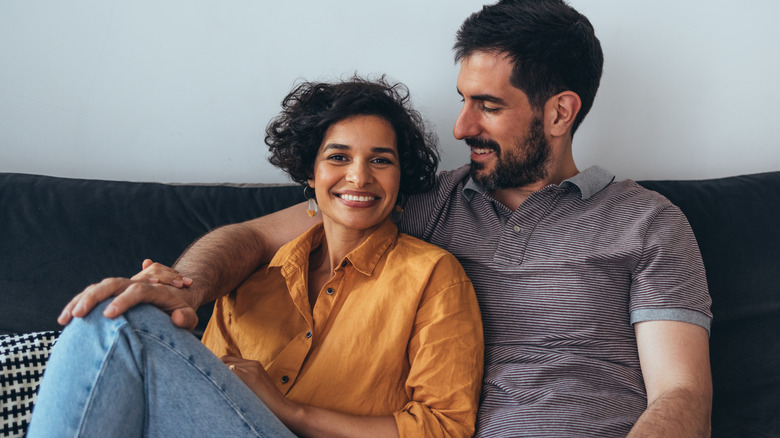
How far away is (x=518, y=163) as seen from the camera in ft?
5.15

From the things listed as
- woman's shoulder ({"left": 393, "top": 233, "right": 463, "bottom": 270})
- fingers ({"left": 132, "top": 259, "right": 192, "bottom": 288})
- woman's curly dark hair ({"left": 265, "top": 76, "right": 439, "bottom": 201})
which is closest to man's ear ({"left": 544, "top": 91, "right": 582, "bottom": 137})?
woman's curly dark hair ({"left": 265, "top": 76, "right": 439, "bottom": 201})

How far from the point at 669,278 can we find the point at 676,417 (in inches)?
11.8

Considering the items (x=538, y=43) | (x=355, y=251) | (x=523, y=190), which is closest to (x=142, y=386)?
(x=355, y=251)

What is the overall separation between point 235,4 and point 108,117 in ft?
1.71

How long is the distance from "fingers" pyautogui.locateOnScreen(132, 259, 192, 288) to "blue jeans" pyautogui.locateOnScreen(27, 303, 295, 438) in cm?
14

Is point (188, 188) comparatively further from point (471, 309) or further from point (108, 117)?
point (471, 309)

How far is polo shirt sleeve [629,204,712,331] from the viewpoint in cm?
134

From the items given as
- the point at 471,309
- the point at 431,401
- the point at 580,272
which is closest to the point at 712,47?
the point at 580,272

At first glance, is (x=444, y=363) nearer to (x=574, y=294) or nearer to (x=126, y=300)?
(x=574, y=294)

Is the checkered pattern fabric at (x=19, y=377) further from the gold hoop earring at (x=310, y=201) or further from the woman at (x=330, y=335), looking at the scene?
the gold hoop earring at (x=310, y=201)

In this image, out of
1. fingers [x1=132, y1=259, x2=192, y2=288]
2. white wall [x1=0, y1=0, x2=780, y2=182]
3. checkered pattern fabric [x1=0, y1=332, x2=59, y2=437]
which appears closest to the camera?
checkered pattern fabric [x1=0, y1=332, x2=59, y2=437]

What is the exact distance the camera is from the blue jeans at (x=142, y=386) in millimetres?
1017

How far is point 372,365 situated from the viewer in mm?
1339

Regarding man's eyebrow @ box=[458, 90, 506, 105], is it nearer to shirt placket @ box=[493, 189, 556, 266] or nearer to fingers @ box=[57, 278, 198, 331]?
shirt placket @ box=[493, 189, 556, 266]
